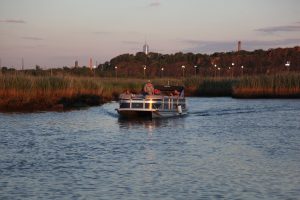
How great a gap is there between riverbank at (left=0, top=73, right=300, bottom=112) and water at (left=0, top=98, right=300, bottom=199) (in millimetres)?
5833

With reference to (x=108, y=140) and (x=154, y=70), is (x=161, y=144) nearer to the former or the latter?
(x=108, y=140)

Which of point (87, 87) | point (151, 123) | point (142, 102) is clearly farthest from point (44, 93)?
point (151, 123)

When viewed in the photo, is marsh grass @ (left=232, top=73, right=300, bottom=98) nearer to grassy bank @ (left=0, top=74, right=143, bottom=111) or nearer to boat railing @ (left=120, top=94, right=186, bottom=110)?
grassy bank @ (left=0, top=74, right=143, bottom=111)

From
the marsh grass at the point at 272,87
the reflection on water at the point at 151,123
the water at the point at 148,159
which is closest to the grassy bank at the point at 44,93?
the water at the point at 148,159

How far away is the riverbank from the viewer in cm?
3912

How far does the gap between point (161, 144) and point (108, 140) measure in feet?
7.83

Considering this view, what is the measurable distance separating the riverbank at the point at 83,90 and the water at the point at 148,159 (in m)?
5.83

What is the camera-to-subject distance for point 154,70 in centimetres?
14738

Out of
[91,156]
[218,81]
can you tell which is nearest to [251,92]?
[218,81]

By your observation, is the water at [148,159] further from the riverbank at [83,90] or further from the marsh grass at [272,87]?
the marsh grass at [272,87]

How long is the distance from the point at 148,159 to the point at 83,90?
94.9 feet

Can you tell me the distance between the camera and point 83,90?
47.6 metres

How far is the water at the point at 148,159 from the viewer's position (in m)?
14.5

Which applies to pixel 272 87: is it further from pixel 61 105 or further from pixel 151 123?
pixel 151 123
